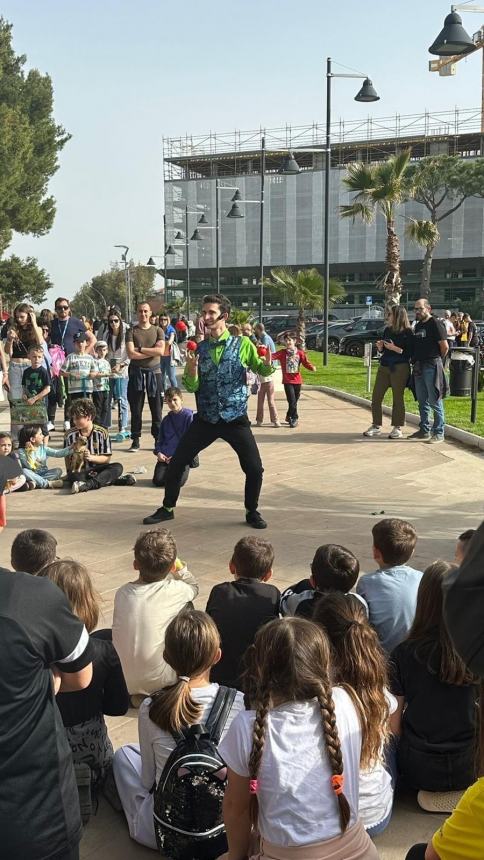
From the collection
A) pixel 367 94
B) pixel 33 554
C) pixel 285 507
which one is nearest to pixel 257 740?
pixel 33 554

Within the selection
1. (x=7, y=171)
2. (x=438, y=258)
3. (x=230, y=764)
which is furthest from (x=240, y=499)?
(x=438, y=258)

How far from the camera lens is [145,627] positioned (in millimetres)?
4191

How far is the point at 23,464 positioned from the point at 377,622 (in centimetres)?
652

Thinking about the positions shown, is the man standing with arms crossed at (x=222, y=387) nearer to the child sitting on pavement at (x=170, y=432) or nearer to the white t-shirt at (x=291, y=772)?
the child sitting on pavement at (x=170, y=432)

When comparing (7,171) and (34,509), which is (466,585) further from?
(7,171)

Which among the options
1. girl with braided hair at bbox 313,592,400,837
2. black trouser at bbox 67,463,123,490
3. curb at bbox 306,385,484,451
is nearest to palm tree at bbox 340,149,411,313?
curb at bbox 306,385,484,451

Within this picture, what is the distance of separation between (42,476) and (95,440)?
0.73 metres

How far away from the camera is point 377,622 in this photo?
13.4 feet

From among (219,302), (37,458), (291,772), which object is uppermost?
(219,302)

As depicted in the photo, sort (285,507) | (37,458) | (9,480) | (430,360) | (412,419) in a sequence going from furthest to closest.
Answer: (412,419)
(430,360)
(37,458)
(9,480)
(285,507)

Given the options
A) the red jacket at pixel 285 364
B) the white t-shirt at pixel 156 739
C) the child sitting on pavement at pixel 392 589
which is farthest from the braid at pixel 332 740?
the red jacket at pixel 285 364

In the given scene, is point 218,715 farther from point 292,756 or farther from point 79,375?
point 79,375

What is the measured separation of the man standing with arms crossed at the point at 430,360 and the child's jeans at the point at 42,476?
501 cm

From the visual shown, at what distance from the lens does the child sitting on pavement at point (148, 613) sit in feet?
13.8
